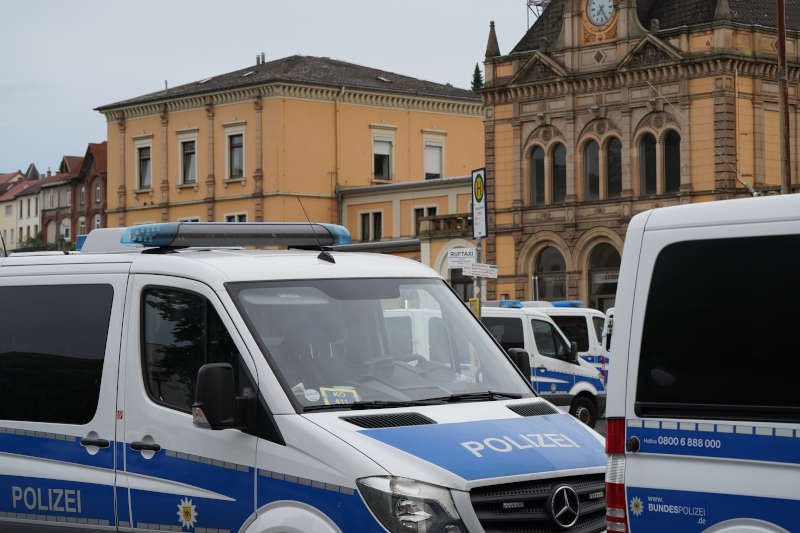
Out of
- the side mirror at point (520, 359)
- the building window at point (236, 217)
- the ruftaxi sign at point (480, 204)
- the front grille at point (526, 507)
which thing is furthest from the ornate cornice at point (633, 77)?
the front grille at point (526, 507)

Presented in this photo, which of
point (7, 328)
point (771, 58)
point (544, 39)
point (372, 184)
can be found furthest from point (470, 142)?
point (7, 328)

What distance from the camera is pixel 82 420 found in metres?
7.57

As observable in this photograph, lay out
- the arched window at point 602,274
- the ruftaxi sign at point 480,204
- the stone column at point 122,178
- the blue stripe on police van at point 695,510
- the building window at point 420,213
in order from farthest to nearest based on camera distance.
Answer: the stone column at point 122,178
the building window at point 420,213
the arched window at point 602,274
the ruftaxi sign at point 480,204
the blue stripe on police van at point 695,510

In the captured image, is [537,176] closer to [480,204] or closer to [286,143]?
[286,143]

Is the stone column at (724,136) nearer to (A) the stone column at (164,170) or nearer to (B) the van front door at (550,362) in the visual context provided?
(B) the van front door at (550,362)

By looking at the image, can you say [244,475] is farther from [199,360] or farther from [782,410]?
[782,410]

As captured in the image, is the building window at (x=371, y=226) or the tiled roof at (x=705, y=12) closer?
the tiled roof at (x=705, y=12)

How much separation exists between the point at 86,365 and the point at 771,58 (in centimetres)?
5275

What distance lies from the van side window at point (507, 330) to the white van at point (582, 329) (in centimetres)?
193

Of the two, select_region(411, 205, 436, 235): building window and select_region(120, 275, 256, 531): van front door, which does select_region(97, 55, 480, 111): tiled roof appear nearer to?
select_region(411, 205, 436, 235): building window

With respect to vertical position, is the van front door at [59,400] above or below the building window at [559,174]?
below

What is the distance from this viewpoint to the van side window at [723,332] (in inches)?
212

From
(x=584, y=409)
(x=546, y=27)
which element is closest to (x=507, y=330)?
(x=584, y=409)

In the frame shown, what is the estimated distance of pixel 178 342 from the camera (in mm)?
7250
